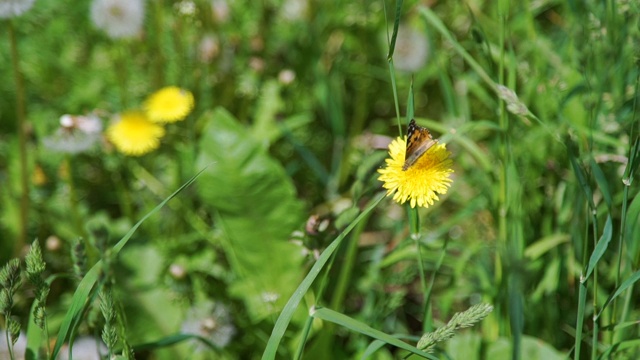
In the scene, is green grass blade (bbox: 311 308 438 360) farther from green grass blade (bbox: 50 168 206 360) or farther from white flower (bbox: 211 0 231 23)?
white flower (bbox: 211 0 231 23)

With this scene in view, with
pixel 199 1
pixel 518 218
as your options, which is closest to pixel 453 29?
pixel 199 1

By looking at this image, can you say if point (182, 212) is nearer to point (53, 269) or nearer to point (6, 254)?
point (53, 269)

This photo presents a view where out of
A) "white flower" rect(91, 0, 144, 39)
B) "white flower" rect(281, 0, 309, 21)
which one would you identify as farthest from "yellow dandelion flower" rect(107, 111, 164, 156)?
"white flower" rect(281, 0, 309, 21)

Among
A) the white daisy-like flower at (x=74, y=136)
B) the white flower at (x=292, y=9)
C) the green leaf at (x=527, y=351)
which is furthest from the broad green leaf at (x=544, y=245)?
the white flower at (x=292, y=9)

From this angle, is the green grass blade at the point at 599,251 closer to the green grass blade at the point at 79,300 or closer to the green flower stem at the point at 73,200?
the green grass blade at the point at 79,300

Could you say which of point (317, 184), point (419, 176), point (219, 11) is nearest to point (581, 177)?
point (419, 176)

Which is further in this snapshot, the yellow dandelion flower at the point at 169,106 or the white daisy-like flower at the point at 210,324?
the yellow dandelion flower at the point at 169,106

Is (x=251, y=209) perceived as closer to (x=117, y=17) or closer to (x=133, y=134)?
(x=133, y=134)
